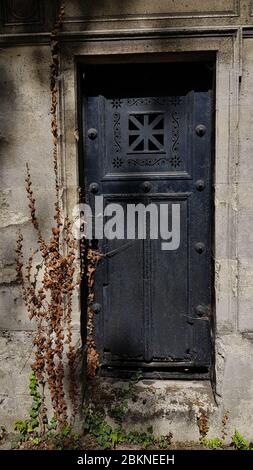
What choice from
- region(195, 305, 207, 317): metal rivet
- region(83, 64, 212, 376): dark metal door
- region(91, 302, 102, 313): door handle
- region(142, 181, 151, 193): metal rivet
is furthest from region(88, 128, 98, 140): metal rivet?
region(195, 305, 207, 317): metal rivet

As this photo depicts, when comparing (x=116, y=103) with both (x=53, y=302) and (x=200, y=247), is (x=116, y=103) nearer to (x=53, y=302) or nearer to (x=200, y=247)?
(x=200, y=247)

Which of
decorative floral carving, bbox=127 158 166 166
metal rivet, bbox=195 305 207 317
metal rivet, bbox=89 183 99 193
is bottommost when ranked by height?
metal rivet, bbox=195 305 207 317

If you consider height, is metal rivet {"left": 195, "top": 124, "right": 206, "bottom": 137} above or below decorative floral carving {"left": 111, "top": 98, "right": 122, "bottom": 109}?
below

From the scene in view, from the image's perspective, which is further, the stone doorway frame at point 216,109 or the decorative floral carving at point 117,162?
the decorative floral carving at point 117,162

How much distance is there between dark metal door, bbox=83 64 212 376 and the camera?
286cm

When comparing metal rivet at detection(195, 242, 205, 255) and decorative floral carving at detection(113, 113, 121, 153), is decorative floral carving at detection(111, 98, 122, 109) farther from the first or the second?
metal rivet at detection(195, 242, 205, 255)

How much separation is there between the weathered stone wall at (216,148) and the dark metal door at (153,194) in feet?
0.63

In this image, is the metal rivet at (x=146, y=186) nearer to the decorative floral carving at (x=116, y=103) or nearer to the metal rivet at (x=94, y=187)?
the metal rivet at (x=94, y=187)

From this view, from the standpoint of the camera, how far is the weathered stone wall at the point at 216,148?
2609 millimetres

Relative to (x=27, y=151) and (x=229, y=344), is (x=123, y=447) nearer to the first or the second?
(x=229, y=344)

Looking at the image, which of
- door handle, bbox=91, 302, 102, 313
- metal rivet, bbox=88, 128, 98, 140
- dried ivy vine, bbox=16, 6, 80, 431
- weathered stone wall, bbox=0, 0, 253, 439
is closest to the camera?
weathered stone wall, bbox=0, 0, 253, 439

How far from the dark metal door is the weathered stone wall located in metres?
0.19

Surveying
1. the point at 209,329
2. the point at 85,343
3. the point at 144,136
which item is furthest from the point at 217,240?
the point at 85,343

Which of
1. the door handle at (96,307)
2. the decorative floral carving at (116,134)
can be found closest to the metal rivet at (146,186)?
the decorative floral carving at (116,134)
